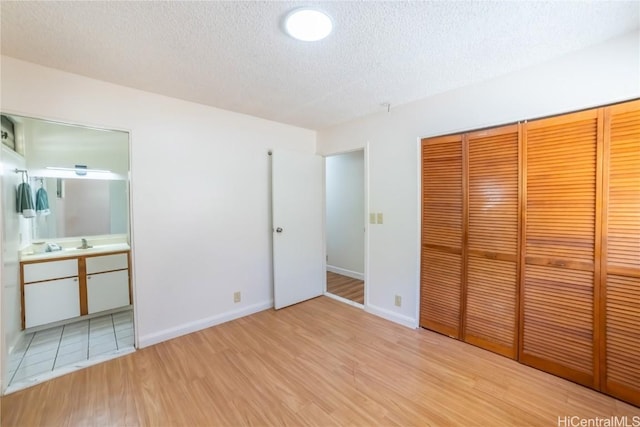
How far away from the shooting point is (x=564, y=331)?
1854 millimetres

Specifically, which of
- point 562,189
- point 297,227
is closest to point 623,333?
point 562,189

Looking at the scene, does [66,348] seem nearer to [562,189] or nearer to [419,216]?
[419,216]

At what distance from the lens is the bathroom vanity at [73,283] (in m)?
2.54

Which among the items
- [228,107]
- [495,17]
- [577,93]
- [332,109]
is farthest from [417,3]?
[228,107]

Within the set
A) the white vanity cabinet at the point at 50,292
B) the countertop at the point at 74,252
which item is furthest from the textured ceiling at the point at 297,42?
the white vanity cabinet at the point at 50,292

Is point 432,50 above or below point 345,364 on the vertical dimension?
above

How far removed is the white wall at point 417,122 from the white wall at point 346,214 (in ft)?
3.24

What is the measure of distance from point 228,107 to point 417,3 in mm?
2012

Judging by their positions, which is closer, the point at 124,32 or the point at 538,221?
the point at 124,32

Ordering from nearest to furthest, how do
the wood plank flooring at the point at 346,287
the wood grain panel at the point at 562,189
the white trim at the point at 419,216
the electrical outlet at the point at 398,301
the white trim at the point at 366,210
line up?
the wood grain panel at the point at 562,189 < the white trim at the point at 419,216 < the electrical outlet at the point at 398,301 < the white trim at the point at 366,210 < the wood plank flooring at the point at 346,287

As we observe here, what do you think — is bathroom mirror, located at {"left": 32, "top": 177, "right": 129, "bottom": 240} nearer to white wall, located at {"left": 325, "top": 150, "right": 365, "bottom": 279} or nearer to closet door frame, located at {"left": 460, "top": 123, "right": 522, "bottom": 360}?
white wall, located at {"left": 325, "top": 150, "right": 365, "bottom": 279}

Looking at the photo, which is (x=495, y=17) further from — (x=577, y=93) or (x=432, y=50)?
(x=577, y=93)

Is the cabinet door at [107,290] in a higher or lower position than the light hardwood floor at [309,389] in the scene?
higher

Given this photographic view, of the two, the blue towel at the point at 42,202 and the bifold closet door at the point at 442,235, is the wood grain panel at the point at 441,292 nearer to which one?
the bifold closet door at the point at 442,235
